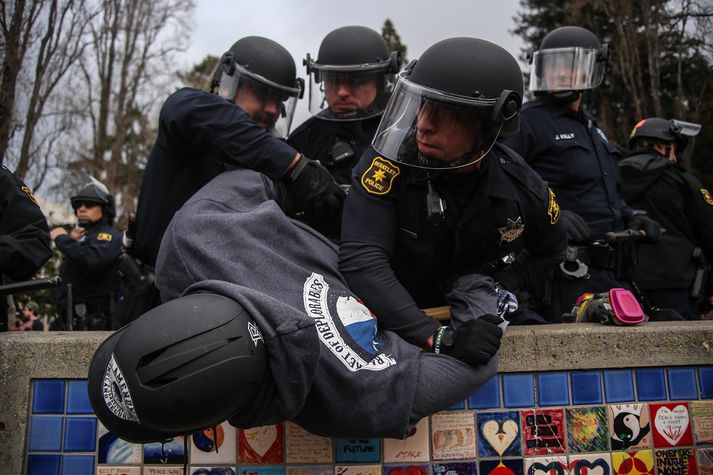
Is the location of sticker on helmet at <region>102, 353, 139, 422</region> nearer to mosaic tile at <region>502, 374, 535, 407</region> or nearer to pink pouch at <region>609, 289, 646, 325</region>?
mosaic tile at <region>502, 374, 535, 407</region>

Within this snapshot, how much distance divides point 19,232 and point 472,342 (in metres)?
2.20

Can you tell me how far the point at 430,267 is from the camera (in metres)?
2.35

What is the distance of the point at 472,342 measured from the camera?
1.98 m

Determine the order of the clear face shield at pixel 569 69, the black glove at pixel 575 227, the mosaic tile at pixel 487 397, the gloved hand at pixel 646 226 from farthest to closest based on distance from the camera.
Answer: the clear face shield at pixel 569 69 → the gloved hand at pixel 646 226 → the black glove at pixel 575 227 → the mosaic tile at pixel 487 397

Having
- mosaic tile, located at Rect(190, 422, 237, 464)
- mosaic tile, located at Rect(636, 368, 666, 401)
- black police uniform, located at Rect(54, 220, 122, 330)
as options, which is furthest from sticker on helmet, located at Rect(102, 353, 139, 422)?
black police uniform, located at Rect(54, 220, 122, 330)

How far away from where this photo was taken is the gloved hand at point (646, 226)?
139 inches

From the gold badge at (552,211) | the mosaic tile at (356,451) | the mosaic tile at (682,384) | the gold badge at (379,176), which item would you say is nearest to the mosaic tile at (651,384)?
the mosaic tile at (682,384)

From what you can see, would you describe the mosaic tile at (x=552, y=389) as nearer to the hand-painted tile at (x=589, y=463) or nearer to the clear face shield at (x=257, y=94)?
the hand-painted tile at (x=589, y=463)

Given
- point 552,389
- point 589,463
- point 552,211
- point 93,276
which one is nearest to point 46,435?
point 552,389

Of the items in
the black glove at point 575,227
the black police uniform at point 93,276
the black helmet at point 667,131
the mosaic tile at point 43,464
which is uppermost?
the black helmet at point 667,131

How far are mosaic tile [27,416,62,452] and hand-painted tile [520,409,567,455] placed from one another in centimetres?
146

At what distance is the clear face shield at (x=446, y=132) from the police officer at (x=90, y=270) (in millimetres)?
3958

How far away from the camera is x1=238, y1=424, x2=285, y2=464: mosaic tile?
85.1 inches

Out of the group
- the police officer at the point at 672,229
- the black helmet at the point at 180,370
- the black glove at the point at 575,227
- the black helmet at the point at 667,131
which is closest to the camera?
the black helmet at the point at 180,370
